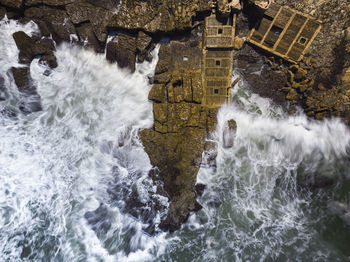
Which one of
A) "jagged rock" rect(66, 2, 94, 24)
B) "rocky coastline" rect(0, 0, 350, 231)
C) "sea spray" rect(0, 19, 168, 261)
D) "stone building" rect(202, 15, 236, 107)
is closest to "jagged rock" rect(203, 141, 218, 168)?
"rocky coastline" rect(0, 0, 350, 231)

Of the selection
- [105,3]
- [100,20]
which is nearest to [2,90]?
[100,20]

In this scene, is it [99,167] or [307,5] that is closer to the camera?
[307,5]

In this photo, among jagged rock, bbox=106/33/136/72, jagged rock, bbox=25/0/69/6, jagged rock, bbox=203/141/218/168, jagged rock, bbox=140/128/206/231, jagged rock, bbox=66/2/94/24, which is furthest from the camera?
jagged rock, bbox=203/141/218/168

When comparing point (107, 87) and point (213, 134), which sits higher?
point (107, 87)

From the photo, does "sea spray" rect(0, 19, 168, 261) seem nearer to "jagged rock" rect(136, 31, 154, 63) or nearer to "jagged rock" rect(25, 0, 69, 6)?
"jagged rock" rect(136, 31, 154, 63)

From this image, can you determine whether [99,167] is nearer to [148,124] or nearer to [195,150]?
[148,124]

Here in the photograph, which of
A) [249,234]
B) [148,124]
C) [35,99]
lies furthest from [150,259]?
[35,99]
